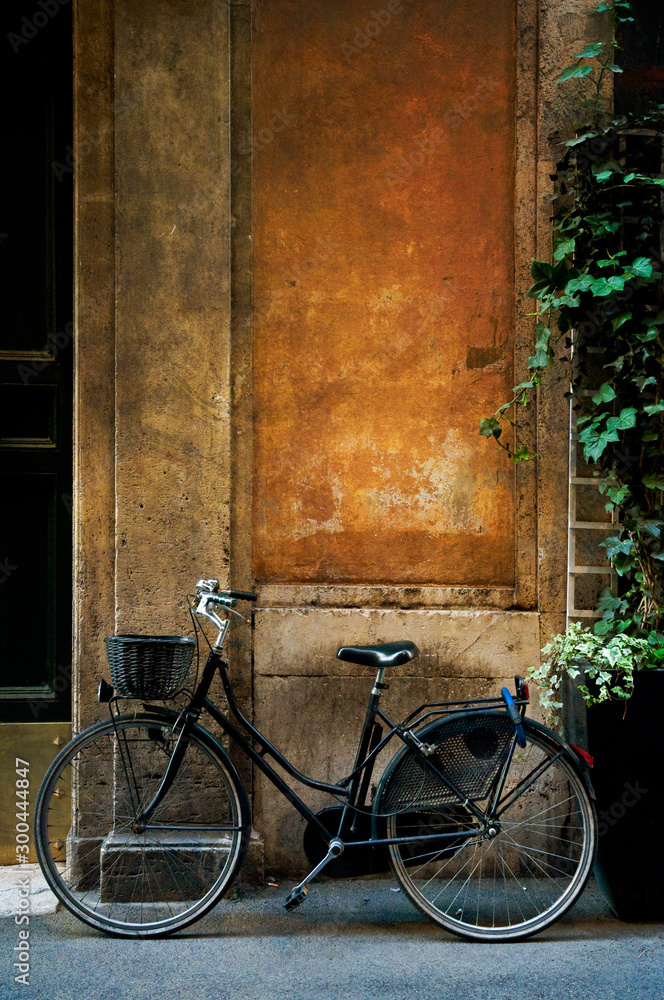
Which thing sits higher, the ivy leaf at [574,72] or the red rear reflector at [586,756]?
the ivy leaf at [574,72]

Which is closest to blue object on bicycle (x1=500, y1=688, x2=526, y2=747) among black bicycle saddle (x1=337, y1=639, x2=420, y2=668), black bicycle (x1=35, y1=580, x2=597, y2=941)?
black bicycle (x1=35, y1=580, x2=597, y2=941)

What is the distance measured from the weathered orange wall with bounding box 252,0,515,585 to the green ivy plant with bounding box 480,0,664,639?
0.28 m

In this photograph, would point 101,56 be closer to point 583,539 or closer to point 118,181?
point 118,181

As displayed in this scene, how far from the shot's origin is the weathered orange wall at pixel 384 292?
149 inches

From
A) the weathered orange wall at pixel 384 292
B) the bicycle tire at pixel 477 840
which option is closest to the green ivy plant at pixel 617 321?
the weathered orange wall at pixel 384 292

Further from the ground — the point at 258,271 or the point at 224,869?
the point at 258,271

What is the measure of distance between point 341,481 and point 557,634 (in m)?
1.19

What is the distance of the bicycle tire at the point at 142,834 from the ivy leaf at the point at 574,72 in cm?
319

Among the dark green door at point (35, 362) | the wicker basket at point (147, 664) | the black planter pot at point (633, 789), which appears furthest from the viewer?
the dark green door at point (35, 362)

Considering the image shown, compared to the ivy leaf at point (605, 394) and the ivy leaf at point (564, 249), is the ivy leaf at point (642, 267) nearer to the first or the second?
the ivy leaf at point (564, 249)

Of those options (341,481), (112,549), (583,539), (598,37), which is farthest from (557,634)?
(598,37)

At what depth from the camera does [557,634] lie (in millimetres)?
3684

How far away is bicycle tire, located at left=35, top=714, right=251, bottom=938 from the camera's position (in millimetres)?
3160

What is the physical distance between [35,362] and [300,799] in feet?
7.61
